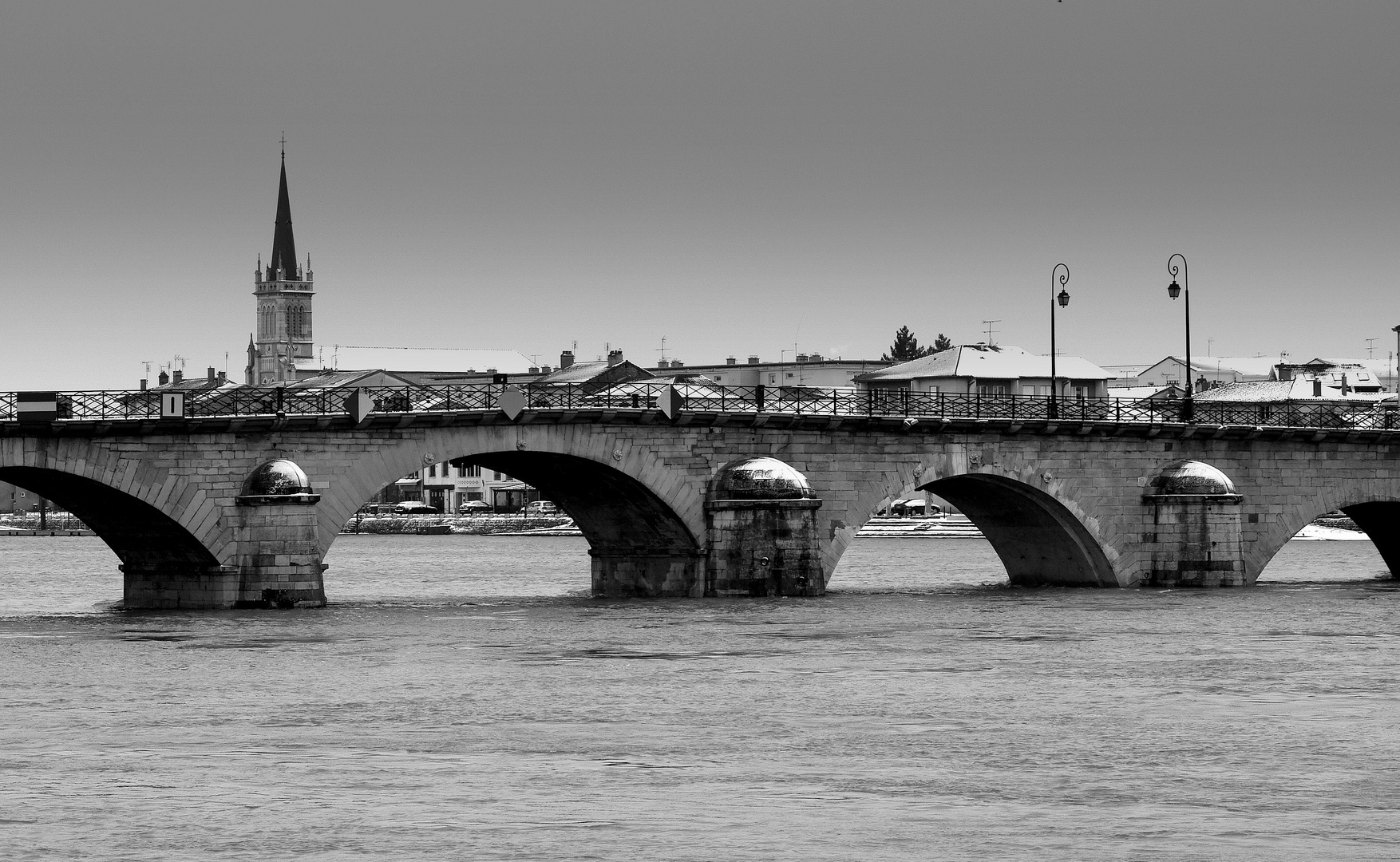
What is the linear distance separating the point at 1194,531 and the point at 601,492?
52.0ft

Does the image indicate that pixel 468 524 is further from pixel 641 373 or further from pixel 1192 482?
pixel 1192 482

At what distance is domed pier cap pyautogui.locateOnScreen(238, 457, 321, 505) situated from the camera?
47.9 m

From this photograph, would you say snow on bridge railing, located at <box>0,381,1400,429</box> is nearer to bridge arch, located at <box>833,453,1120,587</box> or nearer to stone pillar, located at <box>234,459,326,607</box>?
bridge arch, located at <box>833,453,1120,587</box>

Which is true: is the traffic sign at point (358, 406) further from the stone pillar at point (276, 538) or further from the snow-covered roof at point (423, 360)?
the snow-covered roof at point (423, 360)

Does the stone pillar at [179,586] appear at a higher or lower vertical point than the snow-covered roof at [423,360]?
lower

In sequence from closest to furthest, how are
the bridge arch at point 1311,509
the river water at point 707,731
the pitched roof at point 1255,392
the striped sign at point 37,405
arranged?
the river water at point 707,731, the striped sign at point 37,405, the bridge arch at point 1311,509, the pitched roof at point 1255,392

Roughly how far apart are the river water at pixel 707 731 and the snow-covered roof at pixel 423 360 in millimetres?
99168

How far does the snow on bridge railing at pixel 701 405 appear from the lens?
47906mm

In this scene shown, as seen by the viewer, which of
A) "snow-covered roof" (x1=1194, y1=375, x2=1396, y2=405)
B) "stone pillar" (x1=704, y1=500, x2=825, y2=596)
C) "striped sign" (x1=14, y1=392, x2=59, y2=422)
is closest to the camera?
"striped sign" (x1=14, y1=392, x2=59, y2=422)

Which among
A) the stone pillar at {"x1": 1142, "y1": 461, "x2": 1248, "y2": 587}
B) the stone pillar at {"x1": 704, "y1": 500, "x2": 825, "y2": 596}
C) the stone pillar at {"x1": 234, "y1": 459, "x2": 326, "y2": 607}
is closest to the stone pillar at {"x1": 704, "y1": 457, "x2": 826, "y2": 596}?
the stone pillar at {"x1": 704, "y1": 500, "x2": 825, "y2": 596}

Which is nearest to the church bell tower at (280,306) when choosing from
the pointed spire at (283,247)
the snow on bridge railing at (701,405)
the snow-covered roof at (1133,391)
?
the pointed spire at (283,247)

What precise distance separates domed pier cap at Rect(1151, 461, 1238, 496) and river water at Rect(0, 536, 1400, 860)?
233 inches

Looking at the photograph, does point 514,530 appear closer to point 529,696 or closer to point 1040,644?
point 1040,644

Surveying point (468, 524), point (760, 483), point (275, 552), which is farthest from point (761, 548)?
point (468, 524)
